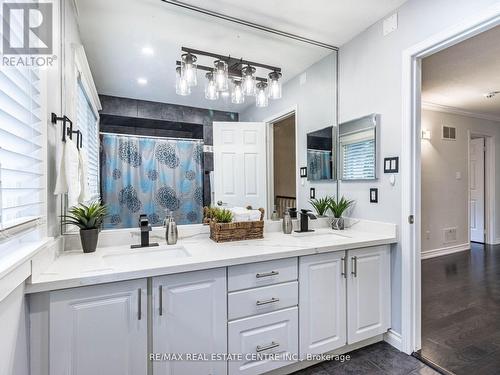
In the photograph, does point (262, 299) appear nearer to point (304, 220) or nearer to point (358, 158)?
point (304, 220)

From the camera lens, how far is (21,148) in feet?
3.26

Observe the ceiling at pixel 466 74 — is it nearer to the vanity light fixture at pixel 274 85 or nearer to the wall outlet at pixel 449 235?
the vanity light fixture at pixel 274 85

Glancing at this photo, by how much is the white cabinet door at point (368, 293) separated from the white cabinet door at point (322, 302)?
0.07m

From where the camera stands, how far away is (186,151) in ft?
6.41

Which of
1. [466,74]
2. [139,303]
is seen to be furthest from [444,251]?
[139,303]

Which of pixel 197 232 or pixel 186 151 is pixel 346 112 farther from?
pixel 197 232

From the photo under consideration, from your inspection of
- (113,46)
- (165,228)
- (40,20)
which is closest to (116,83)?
(113,46)

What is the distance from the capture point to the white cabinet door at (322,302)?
5.37 ft

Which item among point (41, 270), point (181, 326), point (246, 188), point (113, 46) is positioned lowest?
point (181, 326)

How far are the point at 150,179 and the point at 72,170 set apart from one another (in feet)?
1.83

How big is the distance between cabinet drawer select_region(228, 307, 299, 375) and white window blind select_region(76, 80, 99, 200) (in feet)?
4.03

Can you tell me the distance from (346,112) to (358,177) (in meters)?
0.63

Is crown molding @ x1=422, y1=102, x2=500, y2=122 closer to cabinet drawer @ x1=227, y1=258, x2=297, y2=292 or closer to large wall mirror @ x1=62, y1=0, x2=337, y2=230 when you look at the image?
large wall mirror @ x1=62, y1=0, x2=337, y2=230

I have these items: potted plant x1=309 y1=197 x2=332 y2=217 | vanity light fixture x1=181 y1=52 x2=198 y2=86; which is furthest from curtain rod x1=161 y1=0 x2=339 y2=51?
potted plant x1=309 y1=197 x2=332 y2=217
